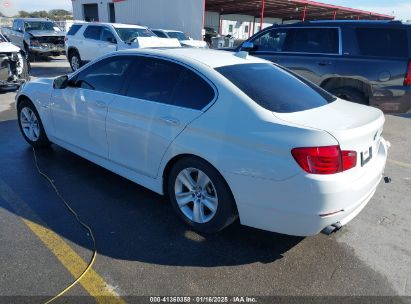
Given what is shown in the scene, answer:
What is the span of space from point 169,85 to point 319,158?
162 centimetres

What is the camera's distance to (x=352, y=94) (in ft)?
21.5

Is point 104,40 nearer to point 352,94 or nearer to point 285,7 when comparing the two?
point 352,94

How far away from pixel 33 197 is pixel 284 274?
8.89 feet

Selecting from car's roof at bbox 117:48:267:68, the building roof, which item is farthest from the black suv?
the building roof

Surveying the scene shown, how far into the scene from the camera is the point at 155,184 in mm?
3648

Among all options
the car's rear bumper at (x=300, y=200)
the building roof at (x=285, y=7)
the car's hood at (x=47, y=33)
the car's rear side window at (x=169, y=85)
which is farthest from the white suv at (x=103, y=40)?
the building roof at (x=285, y=7)

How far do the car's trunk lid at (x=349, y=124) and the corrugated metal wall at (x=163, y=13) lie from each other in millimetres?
23293

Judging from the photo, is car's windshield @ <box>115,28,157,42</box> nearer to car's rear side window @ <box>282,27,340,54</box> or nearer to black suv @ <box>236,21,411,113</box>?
car's rear side window @ <box>282,27,340,54</box>

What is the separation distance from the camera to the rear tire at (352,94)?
646 centimetres

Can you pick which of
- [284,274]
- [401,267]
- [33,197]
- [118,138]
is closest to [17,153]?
[33,197]

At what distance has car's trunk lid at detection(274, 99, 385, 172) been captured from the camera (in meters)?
2.73

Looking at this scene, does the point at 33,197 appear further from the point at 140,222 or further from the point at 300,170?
the point at 300,170

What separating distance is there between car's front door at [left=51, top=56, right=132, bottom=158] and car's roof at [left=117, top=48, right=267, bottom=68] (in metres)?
0.32

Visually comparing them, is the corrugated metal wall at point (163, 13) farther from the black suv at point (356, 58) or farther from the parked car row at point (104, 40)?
the black suv at point (356, 58)
